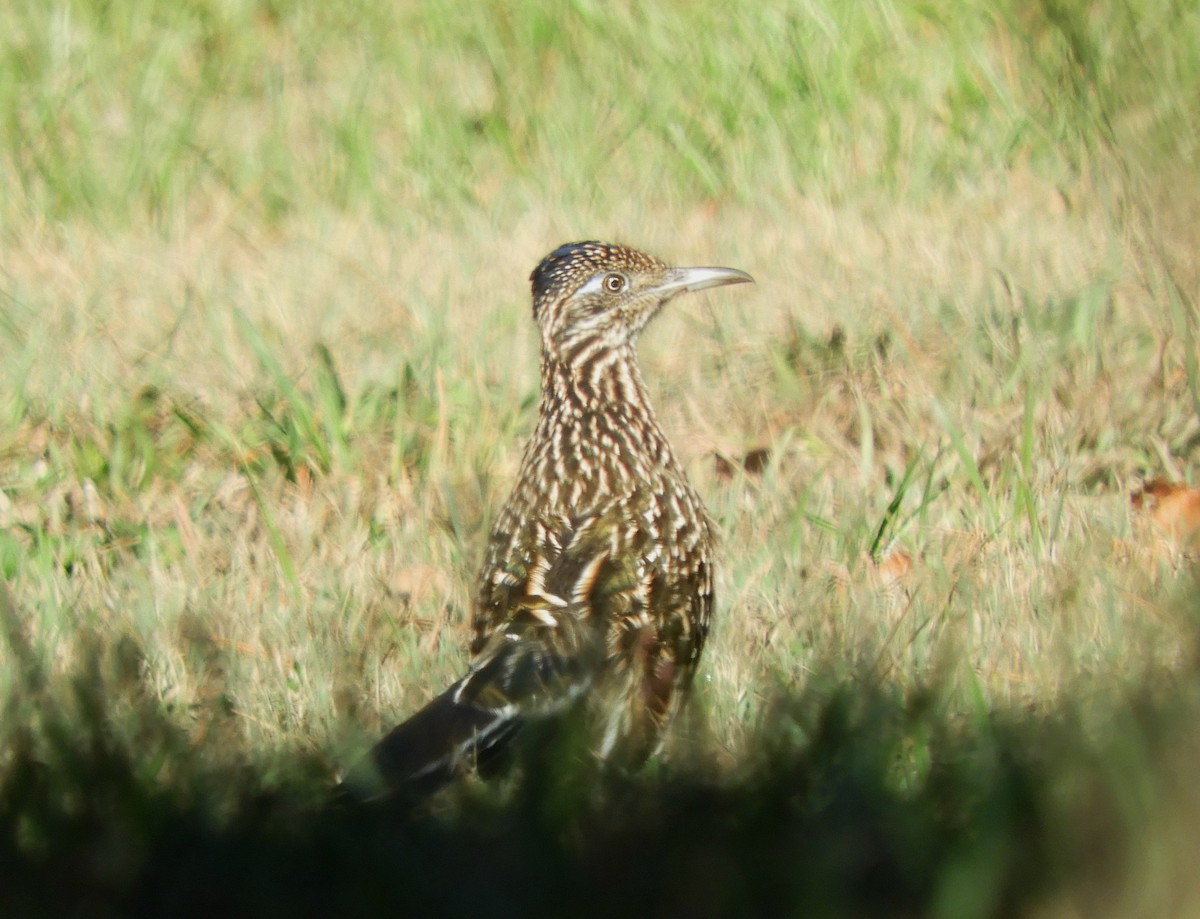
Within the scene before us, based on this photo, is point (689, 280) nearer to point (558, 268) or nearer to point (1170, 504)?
point (558, 268)

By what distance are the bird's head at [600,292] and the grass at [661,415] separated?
601 mm

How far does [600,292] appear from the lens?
14.1 feet

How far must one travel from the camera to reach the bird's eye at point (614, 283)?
14.1 feet

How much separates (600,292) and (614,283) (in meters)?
0.06

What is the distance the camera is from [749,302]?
582 centimetres

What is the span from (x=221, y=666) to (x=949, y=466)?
83.4 inches

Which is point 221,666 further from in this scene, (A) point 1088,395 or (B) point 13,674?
(A) point 1088,395

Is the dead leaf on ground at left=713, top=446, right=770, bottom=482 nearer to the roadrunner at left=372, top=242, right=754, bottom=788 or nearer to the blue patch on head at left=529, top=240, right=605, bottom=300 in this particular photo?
the roadrunner at left=372, top=242, right=754, bottom=788

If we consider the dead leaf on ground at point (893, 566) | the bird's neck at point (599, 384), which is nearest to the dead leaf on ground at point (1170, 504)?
the dead leaf on ground at point (893, 566)

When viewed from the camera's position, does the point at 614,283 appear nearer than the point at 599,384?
No

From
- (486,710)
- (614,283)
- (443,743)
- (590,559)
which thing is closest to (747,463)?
(614,283)

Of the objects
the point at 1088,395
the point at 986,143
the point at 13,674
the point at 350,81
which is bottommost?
the point at 13,674

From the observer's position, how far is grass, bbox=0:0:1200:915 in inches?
82.4

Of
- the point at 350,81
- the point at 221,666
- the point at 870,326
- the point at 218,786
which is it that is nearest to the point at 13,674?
the point at 221,666
